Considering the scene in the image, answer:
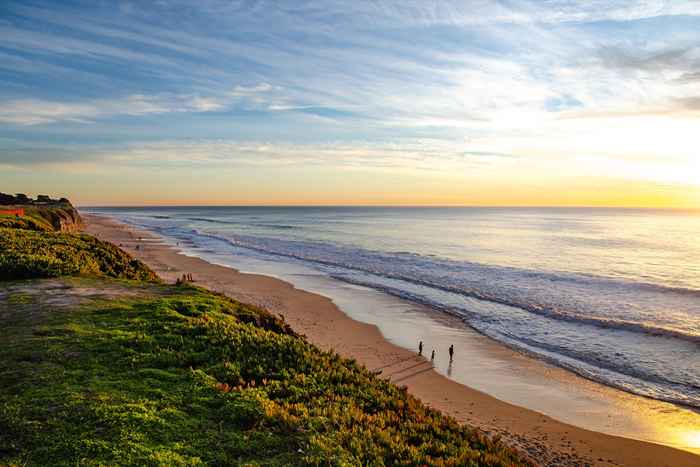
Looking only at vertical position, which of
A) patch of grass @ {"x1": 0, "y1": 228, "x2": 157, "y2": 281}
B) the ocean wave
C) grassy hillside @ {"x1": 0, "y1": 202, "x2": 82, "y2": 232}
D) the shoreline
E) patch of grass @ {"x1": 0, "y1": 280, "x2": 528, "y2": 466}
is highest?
grassy hillside @ {"x1": 0, "y1": 202, "x2": 82, "y2": 232}

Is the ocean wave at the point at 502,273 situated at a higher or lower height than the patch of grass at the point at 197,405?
lower

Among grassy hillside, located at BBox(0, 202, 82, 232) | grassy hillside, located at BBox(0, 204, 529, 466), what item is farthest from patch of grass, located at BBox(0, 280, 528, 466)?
grassy hillside, located at BBox(0, 202, 82, 232)

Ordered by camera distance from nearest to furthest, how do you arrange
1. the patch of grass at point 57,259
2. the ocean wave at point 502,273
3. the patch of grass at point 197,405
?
1. the patch of grass at point 197,405
2. the patch of grass at point 57,259
3. the ocean wave at point 502,273

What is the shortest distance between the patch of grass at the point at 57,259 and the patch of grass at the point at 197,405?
7.83 m

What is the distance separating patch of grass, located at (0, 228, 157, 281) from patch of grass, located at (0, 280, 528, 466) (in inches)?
308

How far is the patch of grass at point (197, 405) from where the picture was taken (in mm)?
7184

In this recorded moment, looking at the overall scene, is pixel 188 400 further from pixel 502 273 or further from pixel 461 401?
pixel 502 273

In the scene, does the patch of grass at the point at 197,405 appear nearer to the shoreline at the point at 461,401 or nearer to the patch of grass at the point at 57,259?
the shoreline at the point at 461,401

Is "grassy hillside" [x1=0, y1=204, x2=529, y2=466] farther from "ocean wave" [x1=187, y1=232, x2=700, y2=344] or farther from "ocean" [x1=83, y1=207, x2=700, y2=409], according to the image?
"ocean wave" [x1=187, y1=232, x2=700, y2=344]

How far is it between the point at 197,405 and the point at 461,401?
389 inches

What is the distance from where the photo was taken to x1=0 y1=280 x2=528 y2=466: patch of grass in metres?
7.18

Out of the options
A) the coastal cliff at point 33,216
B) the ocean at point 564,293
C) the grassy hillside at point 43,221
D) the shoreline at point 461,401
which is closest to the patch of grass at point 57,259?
the shoreline at point 461,401

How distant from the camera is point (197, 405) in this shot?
8664 mm

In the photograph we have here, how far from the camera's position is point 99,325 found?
12.7 m
